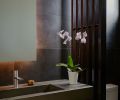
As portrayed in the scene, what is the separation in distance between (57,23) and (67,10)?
0.25m

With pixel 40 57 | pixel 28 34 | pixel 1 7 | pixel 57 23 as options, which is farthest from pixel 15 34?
pixel 57 23

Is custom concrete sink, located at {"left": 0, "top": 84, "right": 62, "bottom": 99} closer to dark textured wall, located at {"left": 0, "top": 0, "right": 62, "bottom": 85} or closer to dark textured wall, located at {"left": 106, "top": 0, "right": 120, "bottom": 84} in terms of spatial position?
dark textured wall, located at {"left": 0, "top": 0, "right": 62, "bottom": 85}

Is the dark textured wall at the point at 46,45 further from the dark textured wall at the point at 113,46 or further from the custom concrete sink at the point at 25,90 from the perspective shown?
the dark textured wall at the point at 113,46

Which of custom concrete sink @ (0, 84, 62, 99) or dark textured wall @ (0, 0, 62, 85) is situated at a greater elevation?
dark textured wall @ (0, 0, 62, 85)

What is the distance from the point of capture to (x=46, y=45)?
7.37 ft

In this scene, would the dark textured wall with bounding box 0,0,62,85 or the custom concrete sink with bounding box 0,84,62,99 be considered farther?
the dark textured wall with bounding box 0,0,62,85

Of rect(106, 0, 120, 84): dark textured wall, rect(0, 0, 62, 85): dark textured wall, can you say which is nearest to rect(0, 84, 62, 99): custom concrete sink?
rect(0, 0, 62, 85): dark textured wall

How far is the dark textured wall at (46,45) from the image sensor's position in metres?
2.16

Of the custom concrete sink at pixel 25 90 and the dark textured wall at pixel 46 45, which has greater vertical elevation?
the dark textured wall at pixel 46 45

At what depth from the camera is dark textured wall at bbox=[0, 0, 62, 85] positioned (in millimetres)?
2163

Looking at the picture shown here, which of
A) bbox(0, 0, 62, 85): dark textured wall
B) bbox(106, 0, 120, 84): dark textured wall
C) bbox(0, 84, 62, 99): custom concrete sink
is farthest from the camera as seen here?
bbox(106, 0, 120, 84): dark textured wall

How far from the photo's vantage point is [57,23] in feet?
7.67

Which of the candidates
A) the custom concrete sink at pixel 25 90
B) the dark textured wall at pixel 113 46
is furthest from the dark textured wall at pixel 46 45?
the dark textured wall at pixel 113 46

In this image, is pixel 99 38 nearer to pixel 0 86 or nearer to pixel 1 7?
pixel 1 7
